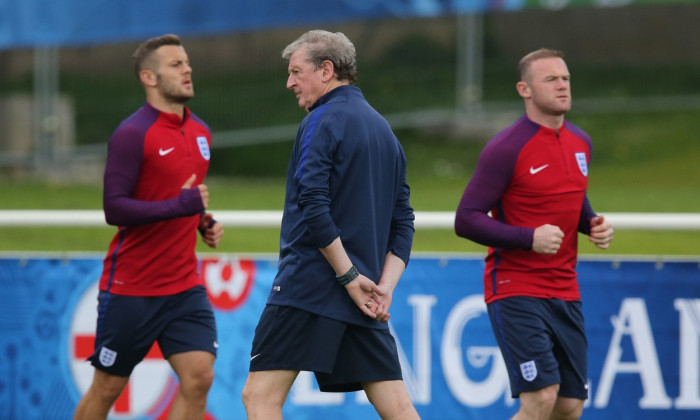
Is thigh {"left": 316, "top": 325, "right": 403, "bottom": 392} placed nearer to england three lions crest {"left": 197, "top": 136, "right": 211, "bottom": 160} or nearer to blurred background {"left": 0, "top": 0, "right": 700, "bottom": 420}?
england three lions crest {"left": 197, "top": 136, "right": 211, "bottom": 160}

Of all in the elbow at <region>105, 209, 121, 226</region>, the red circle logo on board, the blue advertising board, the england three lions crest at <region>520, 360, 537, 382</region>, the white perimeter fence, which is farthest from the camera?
the red circle logo on board

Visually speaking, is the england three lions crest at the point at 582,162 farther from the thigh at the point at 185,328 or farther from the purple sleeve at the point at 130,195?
the thigh at the point at 185,328

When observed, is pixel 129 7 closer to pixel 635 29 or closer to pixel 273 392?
pixel 273 392

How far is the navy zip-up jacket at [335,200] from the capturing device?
4.81m

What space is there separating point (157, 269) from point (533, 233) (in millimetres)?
2033

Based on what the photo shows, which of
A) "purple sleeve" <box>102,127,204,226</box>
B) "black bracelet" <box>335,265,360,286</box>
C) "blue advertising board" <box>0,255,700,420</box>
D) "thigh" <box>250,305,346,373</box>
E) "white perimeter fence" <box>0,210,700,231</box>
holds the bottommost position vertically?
"blue advertising board" <box>0,255,700,420</box>

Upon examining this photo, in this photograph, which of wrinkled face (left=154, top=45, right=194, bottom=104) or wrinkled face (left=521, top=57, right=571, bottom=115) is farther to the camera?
wrinkled face (left=154, top=45, right=194, bottom=104)

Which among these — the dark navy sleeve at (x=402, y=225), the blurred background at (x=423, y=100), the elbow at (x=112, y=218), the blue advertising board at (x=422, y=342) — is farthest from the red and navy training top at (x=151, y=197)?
the blurred background at (x=423, y=100)

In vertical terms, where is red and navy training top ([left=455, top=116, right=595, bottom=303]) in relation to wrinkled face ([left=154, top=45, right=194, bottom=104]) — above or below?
below

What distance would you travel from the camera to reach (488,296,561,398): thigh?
583 cm

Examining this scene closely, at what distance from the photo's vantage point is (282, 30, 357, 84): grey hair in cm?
505

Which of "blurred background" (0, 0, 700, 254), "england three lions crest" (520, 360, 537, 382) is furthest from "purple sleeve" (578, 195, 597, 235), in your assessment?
"blurred background" (0, 0, 700, 254)

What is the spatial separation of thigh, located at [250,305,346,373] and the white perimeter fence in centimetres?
193

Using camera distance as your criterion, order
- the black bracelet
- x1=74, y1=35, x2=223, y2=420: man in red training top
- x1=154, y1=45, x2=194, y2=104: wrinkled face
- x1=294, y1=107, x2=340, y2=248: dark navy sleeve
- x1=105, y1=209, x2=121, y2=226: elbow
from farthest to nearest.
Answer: x1=154, y1=45, x2=194, y2=104: wrinkled face < x1=74, y1=35, x2=223, y2=420: man in red training top < x1=105, y1=209, x2=121, y2=226: elbow < the black bracelet < x1=294, y1=107, x2=340, y2=248: dark navy sleeve
